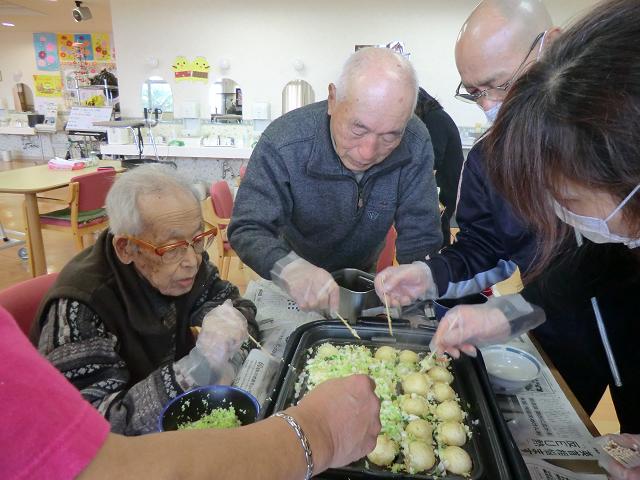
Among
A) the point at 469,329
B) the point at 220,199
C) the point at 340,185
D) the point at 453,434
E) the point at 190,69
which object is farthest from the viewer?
the point at 190,69

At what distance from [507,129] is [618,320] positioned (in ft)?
3.42

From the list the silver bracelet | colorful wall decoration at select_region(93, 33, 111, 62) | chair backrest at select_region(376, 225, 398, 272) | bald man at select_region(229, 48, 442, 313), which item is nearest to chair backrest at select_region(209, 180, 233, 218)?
chair backrest at select_region(376, 225, 398, 272)

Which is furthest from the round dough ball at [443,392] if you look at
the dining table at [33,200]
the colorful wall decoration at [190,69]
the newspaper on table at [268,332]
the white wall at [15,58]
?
the white wall at [15,58]

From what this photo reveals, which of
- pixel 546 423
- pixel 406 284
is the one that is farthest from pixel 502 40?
pixel 546 423

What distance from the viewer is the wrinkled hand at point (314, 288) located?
1398 millimetres

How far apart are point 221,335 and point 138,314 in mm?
283

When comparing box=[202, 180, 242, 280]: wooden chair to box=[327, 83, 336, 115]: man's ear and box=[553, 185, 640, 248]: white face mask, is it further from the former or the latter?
box=[553, 185, 640, 248]: white face mask

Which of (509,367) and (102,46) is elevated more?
(102,46)

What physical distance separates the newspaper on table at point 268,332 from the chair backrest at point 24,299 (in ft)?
2.42

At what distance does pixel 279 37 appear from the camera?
6137 mm

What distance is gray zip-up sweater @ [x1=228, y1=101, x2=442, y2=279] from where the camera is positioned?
173cm

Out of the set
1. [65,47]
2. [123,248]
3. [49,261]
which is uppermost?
[65,47]

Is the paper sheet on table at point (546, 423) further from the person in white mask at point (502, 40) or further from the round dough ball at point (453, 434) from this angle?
the person in white mask at point (502, 40)

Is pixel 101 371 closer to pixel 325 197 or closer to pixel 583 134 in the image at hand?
pixel 325 197
